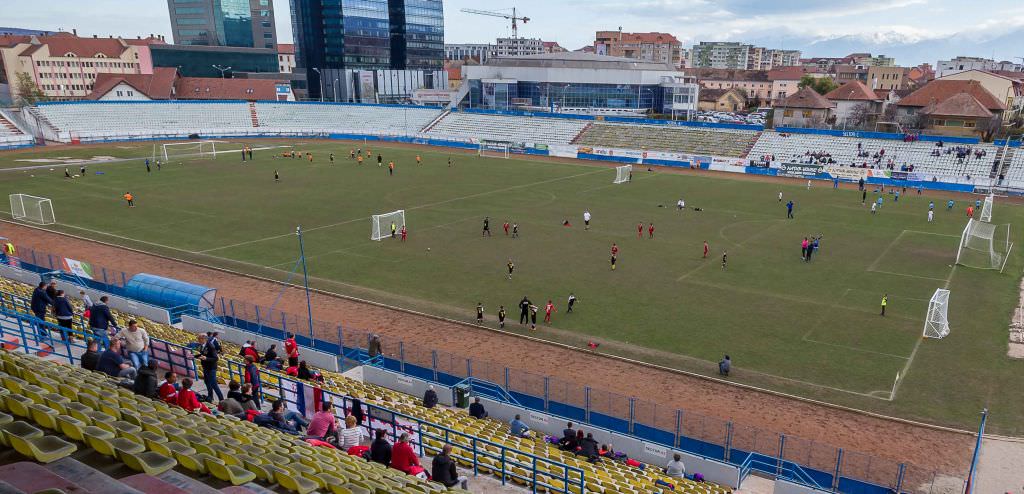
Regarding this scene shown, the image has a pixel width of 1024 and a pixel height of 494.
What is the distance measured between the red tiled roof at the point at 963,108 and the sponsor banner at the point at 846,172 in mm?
18578

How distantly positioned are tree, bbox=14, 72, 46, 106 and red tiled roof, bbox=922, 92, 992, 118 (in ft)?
455

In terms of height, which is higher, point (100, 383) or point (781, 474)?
point (100, 383)

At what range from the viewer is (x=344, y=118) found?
376 ft

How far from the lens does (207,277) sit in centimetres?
3256

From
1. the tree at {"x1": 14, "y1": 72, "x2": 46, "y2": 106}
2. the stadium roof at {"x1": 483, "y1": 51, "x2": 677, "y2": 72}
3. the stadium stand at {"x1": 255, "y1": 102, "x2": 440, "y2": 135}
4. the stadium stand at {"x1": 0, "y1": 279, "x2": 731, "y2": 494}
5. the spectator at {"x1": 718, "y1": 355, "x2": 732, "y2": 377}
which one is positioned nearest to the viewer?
the stadium stand at {"x1": 0, "y1": 279, "x2": 731, "y2": 494}

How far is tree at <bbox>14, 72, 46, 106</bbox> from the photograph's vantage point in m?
110

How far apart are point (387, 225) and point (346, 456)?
32753 mm

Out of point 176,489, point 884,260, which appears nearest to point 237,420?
point 176,489

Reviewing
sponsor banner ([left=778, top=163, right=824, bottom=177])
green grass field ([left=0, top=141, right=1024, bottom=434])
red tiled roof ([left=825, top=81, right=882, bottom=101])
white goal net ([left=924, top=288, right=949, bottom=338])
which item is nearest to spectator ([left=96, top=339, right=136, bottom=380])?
green grass field ([left=0, top=141, right=1024, bottom=434])

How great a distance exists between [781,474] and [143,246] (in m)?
37.3

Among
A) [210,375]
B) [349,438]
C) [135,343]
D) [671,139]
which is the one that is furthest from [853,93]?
[135,343]

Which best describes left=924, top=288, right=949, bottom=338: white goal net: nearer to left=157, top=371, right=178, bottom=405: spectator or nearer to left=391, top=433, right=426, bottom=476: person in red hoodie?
left=391, top=433, right=426, bottom=476: person in red hoodie

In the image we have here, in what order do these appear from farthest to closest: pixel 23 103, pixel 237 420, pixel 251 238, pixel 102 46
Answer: pixel 102 46 → pixel 23 103 → pixel 251 238 → pixel 237 420

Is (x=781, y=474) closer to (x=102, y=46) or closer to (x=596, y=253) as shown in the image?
(x=596, y=253)
